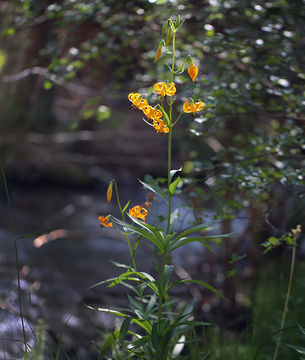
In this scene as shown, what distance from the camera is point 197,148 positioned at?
320 cm

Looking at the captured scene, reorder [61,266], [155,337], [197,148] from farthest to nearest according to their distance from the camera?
[61,266], [197,148], [155,337]

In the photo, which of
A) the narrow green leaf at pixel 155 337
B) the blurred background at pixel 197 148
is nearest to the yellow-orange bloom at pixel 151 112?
the blurred background at pixel 197 148

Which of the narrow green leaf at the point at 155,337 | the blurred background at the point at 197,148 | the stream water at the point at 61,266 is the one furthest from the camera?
the stream water at the point at 61,266

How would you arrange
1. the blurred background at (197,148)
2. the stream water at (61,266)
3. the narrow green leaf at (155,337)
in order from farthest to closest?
the stream water at (61,266), the blurred background at (197,148), the narrow green leaf at (155,337)

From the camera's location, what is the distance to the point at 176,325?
117 centimetres

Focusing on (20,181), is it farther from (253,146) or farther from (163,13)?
(253,146)

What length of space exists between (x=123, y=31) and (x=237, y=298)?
2.03 meters

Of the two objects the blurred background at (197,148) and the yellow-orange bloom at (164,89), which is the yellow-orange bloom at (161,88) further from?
the blurred background at (197,148)

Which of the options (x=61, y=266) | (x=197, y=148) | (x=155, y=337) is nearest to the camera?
(x=155, y=337)

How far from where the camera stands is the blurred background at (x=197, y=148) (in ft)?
5.88

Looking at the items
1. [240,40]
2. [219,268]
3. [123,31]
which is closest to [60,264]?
[219,268]

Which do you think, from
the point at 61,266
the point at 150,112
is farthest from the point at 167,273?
the point at 61,266

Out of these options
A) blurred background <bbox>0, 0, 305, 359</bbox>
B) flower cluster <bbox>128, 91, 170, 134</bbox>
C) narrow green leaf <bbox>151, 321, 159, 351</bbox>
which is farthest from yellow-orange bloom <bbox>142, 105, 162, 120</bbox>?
narrow green leaf <bbox>151, 321, 159, 351</bbox>

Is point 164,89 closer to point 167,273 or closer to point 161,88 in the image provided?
point 161,88
